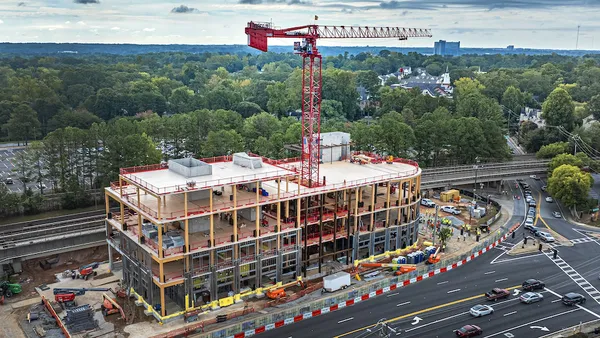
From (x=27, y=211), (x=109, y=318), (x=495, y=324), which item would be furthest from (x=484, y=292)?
(x=27, y=211)

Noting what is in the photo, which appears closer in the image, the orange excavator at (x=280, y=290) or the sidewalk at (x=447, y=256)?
the sidewalk at (x=447, y=256)

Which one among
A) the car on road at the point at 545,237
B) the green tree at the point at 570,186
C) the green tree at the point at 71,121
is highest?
Answer: the green tree at the point at 71,121

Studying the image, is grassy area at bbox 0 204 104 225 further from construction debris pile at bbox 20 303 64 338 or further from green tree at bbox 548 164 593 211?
green tree at bbox 548 164 593 211

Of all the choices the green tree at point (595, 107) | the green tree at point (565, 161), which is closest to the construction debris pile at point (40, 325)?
the green tree at point (565, 161)

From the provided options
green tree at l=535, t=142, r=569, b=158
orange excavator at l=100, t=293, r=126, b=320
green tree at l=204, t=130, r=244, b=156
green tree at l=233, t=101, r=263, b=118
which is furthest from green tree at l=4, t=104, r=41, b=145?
green tree at l=535, t=142, r=569, b=158

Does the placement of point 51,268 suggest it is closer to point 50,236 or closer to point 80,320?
point 50,236

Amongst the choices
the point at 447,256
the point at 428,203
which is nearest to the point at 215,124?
the point at 428,203

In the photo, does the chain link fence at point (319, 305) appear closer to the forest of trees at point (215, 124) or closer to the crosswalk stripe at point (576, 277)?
the crosswalk stripe at point (576, 277)
